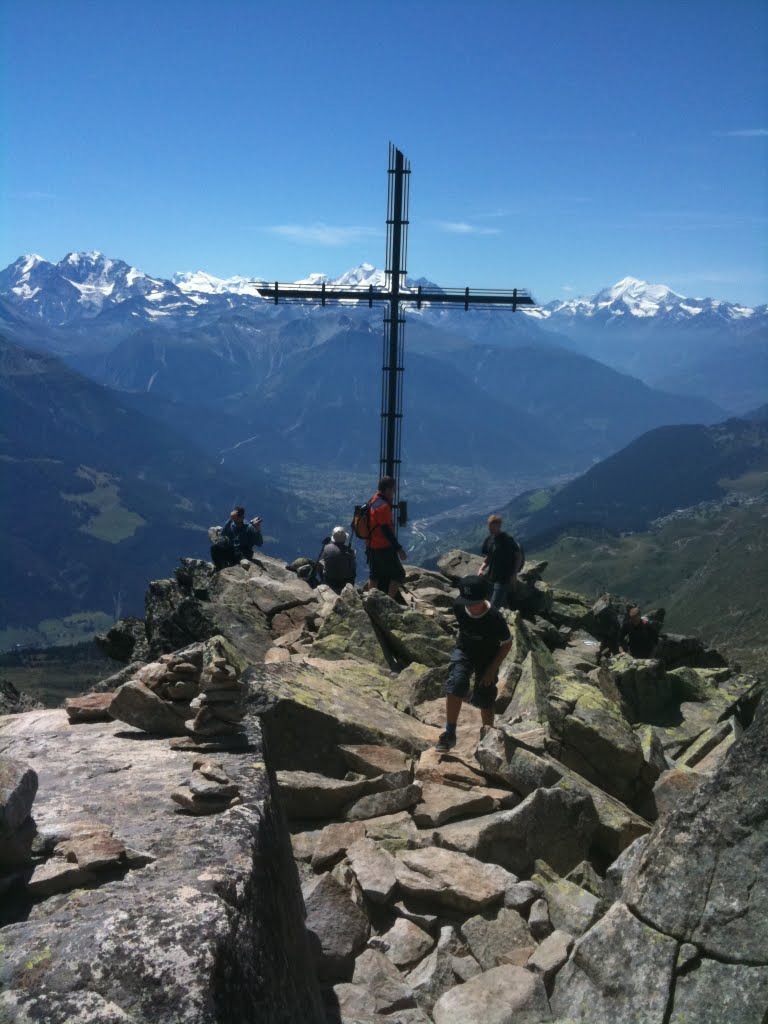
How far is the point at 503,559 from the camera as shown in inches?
832

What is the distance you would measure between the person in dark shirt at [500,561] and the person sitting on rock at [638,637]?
7879 mm

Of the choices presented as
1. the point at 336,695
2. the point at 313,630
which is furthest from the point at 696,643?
the point at 336,695

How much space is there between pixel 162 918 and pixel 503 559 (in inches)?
644

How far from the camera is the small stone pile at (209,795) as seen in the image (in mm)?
7152

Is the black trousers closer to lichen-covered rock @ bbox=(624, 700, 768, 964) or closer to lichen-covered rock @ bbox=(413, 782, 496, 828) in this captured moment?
lichen-covered rock @ bbox=(413, 782, 496, 828)

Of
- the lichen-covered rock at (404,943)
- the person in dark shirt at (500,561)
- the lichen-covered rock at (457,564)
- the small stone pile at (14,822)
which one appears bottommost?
the lichen-covered rock at (457,564)

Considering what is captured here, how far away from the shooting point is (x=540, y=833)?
10914 mm

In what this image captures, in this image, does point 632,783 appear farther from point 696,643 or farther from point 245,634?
point 696,643

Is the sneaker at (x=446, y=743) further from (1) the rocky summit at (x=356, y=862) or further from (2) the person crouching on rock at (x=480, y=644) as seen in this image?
(2) the person crouching on rock at (x=480, y=644)

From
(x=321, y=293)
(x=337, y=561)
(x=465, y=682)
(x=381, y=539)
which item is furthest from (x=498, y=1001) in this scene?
(x=321, y=293)

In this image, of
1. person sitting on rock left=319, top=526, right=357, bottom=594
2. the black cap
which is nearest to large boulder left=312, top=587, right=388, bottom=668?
the black cap

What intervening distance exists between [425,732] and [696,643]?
1926cm

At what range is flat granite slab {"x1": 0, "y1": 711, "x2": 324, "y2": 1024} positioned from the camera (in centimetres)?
486

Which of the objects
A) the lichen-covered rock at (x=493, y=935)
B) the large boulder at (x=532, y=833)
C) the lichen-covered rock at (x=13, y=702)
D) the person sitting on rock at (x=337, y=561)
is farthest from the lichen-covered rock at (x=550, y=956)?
the person sitting on rock at (x=337, y=561)
